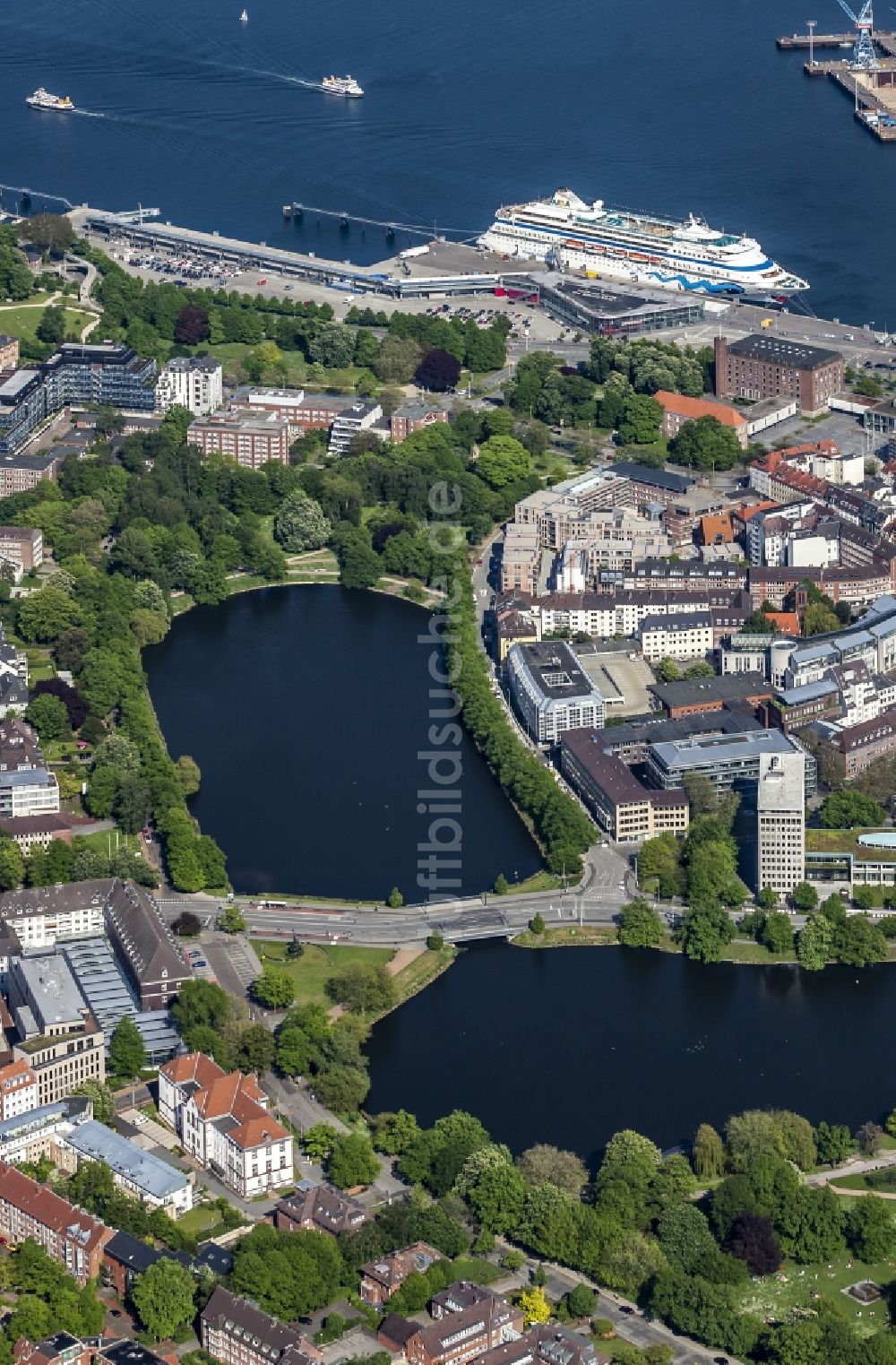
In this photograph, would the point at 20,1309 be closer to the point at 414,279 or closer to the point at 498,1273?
the point at 498,1273

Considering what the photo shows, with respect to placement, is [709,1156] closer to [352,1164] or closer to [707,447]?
[352,1164]

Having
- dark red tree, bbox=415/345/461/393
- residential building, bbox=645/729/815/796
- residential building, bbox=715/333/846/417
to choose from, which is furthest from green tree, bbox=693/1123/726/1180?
dark red tree, bbox=415/345/461/393

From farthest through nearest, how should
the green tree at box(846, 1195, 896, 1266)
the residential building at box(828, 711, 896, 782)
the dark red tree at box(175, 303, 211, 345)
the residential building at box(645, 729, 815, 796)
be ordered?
the dark red tree at box(175, 303, 211, 345), the residential building at box(828, 711, 896, 782), the residential building at box(645, 729, 815, 796), the green tree at box(846, 1195, 896, 1266)

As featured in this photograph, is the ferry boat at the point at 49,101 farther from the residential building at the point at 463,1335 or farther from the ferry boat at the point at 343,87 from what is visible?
the residential building at the point at 463,1335

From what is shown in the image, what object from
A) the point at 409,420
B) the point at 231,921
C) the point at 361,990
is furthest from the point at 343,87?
the point at 361,990

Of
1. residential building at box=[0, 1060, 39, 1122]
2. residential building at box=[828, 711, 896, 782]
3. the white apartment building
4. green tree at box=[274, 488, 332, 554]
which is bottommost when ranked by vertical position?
residential building at box=[0, 1060, 39, 1122]

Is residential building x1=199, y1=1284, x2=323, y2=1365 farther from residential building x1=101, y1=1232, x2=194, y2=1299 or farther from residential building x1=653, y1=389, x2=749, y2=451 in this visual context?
residential building x1=653, y1=389, x2=749, y2=451
